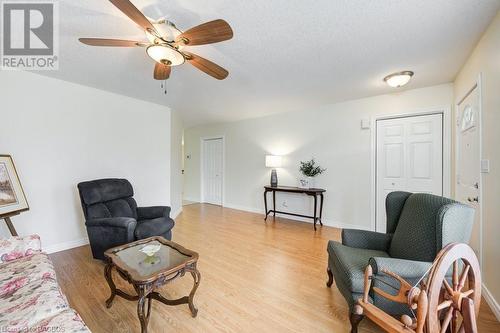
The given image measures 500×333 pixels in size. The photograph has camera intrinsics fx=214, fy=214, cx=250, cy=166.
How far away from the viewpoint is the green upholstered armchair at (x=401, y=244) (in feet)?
4.25

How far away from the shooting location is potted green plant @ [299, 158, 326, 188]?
4.10m

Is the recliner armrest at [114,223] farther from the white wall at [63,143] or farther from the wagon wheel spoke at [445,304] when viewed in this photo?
the wagon wheel spoke at [445,304]

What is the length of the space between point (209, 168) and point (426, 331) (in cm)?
562

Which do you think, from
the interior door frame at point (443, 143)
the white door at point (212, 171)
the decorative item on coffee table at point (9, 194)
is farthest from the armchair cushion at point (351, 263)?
the white door at point (212, 171)

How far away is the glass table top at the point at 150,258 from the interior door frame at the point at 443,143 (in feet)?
10.3

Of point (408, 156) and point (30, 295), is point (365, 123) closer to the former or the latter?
point (408, 156)

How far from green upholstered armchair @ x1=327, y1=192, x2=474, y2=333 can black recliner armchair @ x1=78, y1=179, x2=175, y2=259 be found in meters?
1.97

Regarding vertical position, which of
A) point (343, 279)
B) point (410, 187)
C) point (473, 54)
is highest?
point (473, 54)

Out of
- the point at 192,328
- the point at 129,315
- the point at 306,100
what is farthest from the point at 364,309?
the point at 306,100

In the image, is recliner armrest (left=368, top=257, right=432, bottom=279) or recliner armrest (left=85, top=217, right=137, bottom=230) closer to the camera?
recliner armrest (left=368, top=257, right=432, bottom=279)

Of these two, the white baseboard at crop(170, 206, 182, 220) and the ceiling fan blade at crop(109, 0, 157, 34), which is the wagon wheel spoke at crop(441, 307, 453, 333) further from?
the white baseboard at crop(170, 206, 182, 220)

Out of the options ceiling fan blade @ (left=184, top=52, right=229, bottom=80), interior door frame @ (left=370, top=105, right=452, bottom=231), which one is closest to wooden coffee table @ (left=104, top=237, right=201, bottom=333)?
ceiling fan blade @ (left=184, top=52, right=229, bottom=80)

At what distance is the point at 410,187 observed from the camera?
10.9 ft

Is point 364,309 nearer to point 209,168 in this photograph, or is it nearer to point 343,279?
point 343,279
